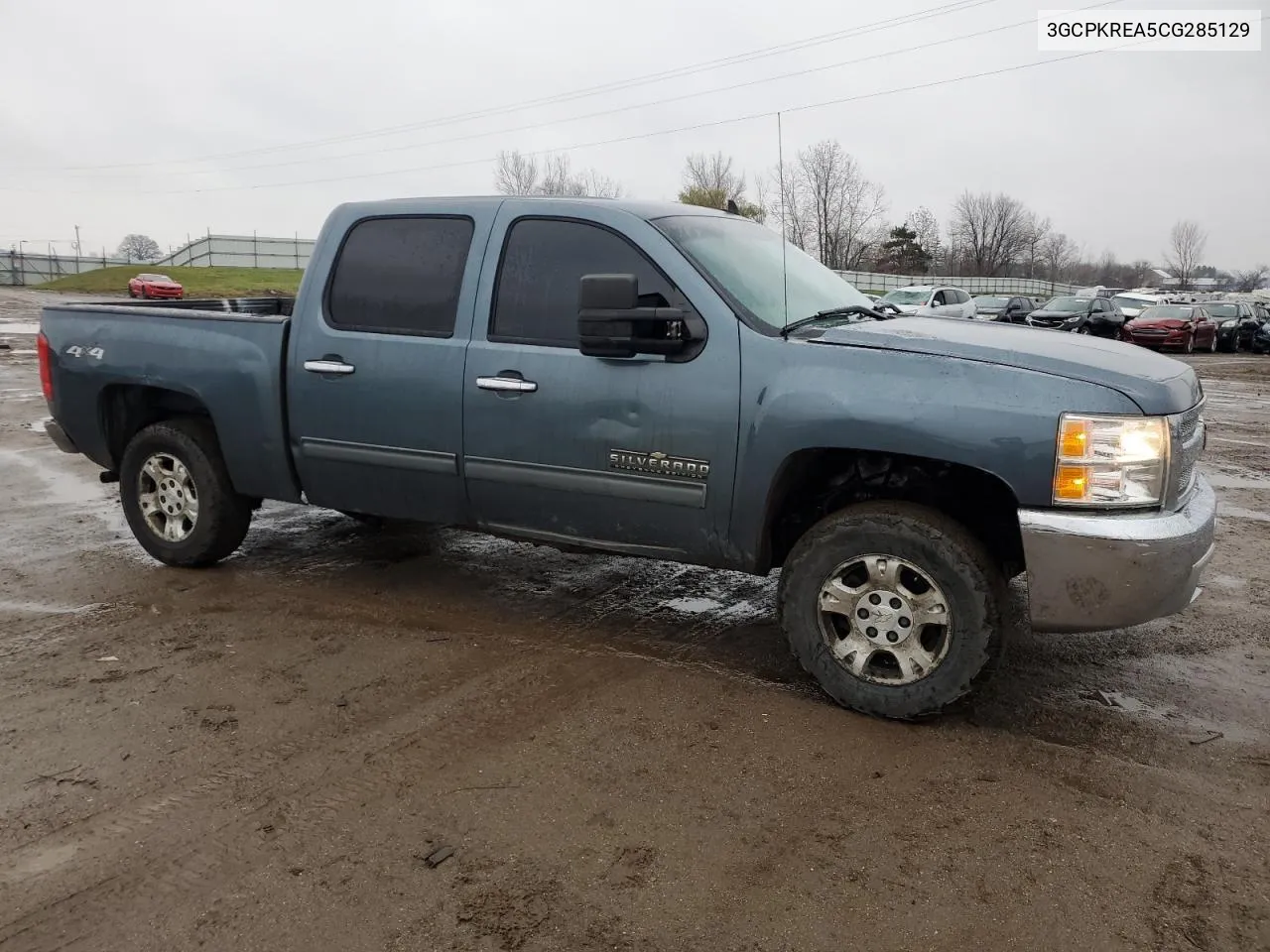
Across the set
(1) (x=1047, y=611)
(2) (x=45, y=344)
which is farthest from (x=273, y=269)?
(1) (x=1047, y=611)

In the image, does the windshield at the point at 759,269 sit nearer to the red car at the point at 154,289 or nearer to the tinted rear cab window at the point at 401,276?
the tinted rear cab window at the point at 401,276

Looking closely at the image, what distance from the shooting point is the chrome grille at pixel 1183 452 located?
11.2 ft

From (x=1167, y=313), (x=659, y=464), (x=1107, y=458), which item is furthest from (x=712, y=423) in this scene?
(x=1167, y=313)

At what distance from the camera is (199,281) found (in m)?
52.3

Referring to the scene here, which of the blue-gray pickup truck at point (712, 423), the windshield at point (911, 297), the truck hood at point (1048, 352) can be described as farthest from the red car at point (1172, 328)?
the blue-gray pickup truck at point (712, 423)

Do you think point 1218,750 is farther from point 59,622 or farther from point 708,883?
point 59,622

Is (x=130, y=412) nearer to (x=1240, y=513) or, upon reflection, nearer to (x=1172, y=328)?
(x=1240, y=513)

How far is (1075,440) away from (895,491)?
746 millimetres

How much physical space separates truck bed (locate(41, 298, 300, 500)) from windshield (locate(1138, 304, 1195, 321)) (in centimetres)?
2799

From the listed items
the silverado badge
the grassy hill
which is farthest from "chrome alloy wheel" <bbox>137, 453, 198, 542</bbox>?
the grassy hill

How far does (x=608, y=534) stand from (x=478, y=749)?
1150mm

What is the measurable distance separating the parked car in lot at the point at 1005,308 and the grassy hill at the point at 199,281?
2829cm

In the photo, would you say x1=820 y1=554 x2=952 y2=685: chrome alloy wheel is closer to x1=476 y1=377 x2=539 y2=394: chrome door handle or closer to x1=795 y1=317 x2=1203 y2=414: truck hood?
x1=795 y1=317 x2=1203 y2=414: truck hood

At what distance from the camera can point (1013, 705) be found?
154 inches
